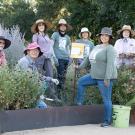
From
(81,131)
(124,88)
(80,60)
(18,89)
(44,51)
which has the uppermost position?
(44,51)

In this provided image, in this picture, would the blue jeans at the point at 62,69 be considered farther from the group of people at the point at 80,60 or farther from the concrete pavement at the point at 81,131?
the concrete pavement at the point at 81,131

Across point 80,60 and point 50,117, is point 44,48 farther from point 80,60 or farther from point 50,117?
point 50,117

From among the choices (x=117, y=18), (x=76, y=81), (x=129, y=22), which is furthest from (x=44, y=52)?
(x=117, y=18)

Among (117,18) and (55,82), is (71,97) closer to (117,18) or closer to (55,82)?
(55,82)

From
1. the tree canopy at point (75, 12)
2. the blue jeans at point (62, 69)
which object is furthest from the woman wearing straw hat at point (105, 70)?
the tree canopy at point (75, 12)

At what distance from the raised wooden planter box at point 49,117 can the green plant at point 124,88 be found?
0.50 m

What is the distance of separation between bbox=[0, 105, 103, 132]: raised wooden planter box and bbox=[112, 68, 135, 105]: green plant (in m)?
0.50

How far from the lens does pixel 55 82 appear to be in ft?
35.4

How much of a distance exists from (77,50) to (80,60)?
0.84m

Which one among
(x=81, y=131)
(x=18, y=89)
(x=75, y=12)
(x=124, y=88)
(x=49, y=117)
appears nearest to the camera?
(x=18, y=89)

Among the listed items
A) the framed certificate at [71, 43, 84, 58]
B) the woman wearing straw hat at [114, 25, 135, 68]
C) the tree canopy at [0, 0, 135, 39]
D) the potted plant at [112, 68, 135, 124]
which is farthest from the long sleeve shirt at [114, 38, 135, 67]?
the tree canopy at [0, 0, 135, 39]

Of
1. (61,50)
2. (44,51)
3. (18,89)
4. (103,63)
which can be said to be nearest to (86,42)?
(61,50)

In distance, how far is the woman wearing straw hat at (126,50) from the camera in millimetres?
12055

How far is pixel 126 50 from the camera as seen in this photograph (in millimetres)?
12188
